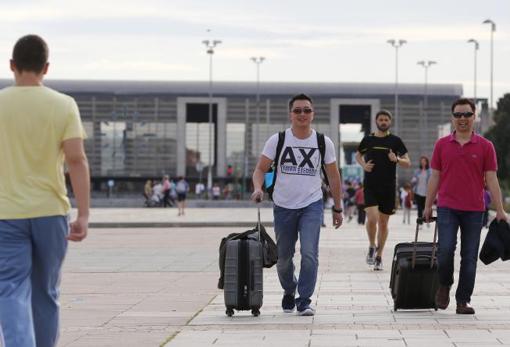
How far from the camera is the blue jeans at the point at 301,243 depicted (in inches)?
428

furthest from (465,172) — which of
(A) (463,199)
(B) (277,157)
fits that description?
(B) (277,157)

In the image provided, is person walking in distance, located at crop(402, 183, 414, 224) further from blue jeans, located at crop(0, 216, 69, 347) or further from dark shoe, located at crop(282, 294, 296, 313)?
blue jeans, located at crop(0, 216, 69, 347)

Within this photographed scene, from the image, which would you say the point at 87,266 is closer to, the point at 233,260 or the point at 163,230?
the point at 233,260

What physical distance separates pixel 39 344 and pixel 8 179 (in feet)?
2.71

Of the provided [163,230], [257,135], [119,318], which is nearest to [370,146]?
[119,318]

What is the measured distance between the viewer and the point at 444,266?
1092 centimetres

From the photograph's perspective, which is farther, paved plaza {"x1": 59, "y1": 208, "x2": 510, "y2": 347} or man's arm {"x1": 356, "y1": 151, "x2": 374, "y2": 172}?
man's arm {"x1": 356, "y1": 151, "x2": 374, "y2": 172}

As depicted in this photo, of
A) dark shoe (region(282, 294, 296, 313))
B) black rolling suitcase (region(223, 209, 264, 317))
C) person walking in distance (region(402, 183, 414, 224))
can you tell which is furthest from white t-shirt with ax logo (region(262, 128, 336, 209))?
person walking in distance (region(402, 183, 414, 224))

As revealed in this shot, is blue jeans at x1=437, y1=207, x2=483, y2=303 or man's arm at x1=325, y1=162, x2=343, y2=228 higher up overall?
man's arm at x1=325, y1=162, x2=343, y2=228

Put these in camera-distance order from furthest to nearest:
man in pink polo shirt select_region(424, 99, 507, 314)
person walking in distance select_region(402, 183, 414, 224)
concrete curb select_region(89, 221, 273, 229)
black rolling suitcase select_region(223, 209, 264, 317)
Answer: person walking in distance select_region(402, 183, 414, 224)
concrete curb select_region(89, 221, 273, 229)
man in pink polo shirt select_region(424, 99, 507, 314)
black rolling suitcase select_region(223, 209, 264, 317)

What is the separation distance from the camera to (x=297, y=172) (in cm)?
1096

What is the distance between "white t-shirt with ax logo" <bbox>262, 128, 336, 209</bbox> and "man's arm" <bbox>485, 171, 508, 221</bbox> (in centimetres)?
124

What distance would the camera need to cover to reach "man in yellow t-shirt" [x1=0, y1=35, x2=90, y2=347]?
6562 millimetres

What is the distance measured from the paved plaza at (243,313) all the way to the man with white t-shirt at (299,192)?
338mm
